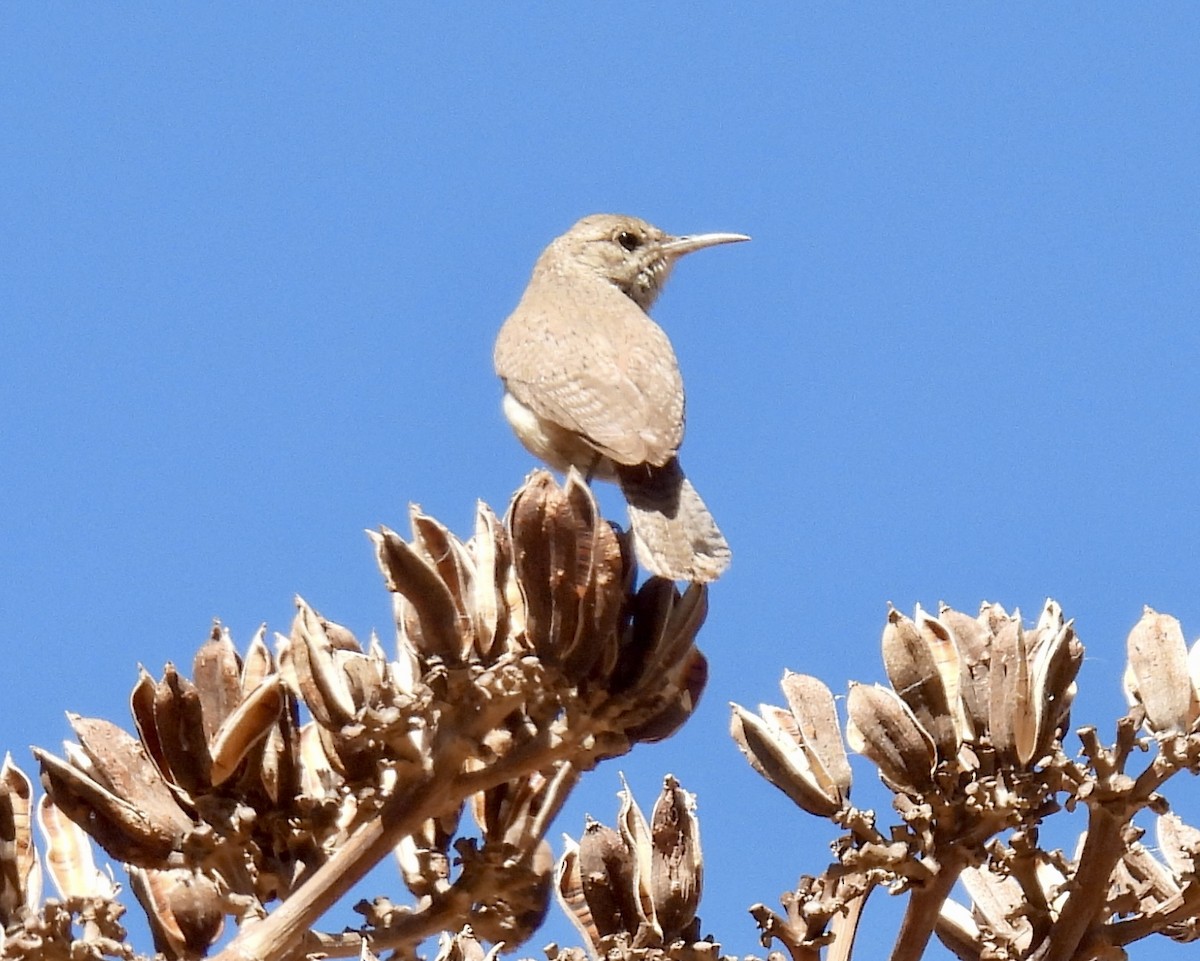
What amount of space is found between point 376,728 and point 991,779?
2.93 ft

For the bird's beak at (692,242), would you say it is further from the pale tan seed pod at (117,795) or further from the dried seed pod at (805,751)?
the pale tan seed pod at (117,795)

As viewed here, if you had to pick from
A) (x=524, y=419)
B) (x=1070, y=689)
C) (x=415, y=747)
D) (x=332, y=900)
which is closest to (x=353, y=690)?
(x=415, y=747)

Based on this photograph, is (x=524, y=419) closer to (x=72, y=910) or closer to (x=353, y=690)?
(x=353, y=690)

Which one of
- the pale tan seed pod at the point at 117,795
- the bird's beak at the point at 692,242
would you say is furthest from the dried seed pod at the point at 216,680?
the bird's beak at the point at 692,242

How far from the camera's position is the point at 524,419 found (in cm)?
452

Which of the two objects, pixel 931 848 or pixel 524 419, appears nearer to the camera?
pixel 931 848

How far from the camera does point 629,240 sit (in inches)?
240

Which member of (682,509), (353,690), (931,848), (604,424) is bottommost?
(931,848)

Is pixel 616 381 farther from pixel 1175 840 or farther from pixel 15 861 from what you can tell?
pixel 15 861

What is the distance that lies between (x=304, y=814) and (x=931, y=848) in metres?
0.94

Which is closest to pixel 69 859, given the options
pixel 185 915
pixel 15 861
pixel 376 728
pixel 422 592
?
pixel 15 861

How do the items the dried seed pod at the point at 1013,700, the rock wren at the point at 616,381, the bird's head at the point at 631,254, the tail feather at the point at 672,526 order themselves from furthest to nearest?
the bird's head at the point at 631,254 → the rock wren at the point at 616,381 → the tail feather at the point at 672,526 → the dried seed pod at the point at 1013,700

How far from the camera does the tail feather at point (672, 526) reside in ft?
10.4

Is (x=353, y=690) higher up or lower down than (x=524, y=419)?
lower down
